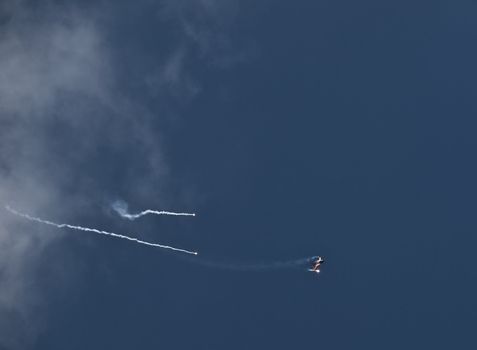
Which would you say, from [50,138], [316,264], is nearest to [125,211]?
[50,138]

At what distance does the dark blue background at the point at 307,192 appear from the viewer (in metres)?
119

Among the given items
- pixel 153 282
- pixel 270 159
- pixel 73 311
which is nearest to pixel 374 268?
pixel 270 159

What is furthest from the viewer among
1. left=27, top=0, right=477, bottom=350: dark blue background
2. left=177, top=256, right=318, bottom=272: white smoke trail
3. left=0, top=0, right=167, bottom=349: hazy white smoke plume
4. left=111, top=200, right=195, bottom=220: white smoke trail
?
left=111, top=200, right=195, bottom=220: white smoke trail

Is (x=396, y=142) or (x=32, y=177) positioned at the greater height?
(x=396, y=142)

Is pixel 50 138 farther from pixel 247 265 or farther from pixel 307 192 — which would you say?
pixel 307 192

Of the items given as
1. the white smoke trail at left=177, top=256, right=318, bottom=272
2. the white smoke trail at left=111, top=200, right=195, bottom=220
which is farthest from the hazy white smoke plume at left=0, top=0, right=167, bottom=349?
the white smoke trail at left=177, top=256, right=318, bottom=272

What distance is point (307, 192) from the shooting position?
122 metres

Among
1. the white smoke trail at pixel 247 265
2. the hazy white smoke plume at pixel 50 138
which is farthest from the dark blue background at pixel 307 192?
the hazy white smoke plume at pixel 50 138

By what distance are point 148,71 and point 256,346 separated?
34.0 metres

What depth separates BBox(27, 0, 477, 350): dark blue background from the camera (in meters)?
119

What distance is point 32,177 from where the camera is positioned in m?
121

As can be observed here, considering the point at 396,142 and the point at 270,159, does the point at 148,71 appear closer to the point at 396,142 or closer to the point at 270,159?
the point at 270,159

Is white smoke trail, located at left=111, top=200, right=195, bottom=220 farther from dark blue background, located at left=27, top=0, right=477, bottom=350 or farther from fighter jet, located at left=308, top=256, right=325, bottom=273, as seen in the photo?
fighter jet, located at left=308, top=256, right=325, bottom=273

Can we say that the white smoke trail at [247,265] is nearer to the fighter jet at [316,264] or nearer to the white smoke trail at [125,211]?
the fighter jet at [316,264]
